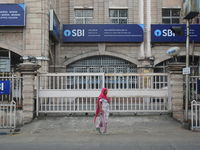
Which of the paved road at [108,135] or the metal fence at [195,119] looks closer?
the paved road at [108,135]

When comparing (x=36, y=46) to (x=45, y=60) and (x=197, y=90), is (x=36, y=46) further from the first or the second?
(x=197, y=90)

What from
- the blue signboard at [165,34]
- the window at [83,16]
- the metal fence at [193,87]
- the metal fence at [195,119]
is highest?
the window at [83,16]

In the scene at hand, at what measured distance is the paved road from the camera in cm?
612

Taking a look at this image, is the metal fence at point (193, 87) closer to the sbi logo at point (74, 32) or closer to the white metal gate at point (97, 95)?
the white metal gate at point (97, 95)

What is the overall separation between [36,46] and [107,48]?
209 inches

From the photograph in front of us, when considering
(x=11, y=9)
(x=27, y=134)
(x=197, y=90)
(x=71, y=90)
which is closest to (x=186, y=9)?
(x=197, y=90)

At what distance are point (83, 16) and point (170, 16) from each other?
6.12 meters

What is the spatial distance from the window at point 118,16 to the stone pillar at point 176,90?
8794mm

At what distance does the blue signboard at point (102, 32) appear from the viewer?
16.7 meters

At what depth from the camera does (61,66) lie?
16.7 metres

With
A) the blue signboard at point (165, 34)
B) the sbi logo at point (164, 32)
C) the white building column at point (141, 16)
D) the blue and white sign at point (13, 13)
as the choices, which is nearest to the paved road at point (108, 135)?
the blue and white sign at point (13, 13)

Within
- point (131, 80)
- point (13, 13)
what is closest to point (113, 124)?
point (131, 80)

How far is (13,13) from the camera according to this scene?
13633 millimetres

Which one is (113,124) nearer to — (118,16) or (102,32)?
(102,32)
